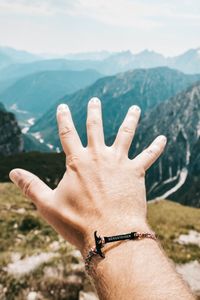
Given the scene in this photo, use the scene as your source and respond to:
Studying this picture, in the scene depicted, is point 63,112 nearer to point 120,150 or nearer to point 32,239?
point 120,150

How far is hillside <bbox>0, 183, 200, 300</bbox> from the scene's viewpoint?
11820mm

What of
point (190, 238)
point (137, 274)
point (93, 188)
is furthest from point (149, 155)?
point (190, 238)

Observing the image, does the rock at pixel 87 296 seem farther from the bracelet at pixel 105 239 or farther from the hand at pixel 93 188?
the bracelet at pixel 105 239

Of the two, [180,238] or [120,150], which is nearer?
[120,150]

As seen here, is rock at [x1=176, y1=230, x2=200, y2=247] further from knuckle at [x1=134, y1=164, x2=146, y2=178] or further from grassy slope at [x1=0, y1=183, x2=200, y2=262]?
knuckle at [x1=134, y1=164, x2=146, y2=178]

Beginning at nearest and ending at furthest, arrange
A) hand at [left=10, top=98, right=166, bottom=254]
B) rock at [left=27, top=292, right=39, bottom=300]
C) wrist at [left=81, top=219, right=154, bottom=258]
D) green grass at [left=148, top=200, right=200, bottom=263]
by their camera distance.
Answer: wrist at [left=81, top=219, right=154, bottom=258] < hand at [left=10, top=98, right=166, bottom=254] < rock at [left=27, top=292, right=39, bottom=300] < green grass at [left=148, top=200, right=200, bottom=263]

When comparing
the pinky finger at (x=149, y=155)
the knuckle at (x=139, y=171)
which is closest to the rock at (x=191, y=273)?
the pinky finger at (x=149, y=155)

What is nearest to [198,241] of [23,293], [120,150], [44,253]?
[44,253]

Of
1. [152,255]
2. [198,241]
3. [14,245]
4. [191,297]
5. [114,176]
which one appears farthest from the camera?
[198,241]

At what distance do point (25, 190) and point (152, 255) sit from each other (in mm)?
1720

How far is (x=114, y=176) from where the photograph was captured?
4.31 m

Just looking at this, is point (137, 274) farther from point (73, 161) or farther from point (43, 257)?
point (43, 257)

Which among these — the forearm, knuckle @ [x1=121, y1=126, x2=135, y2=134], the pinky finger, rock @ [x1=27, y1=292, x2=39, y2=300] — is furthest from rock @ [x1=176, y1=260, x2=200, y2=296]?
the forearm

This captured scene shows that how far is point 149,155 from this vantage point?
4.74m
